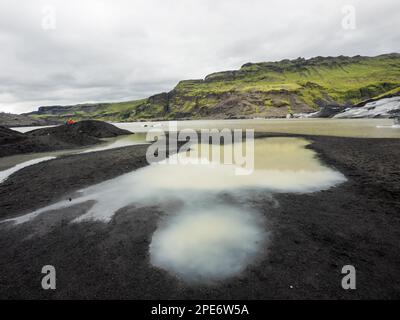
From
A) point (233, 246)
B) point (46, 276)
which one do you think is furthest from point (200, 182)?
point (46, 276)

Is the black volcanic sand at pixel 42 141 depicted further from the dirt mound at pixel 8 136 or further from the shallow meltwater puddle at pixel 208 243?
the shallow meltwater puddle at pixel 208 243

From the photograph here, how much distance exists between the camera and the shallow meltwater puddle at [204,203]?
5207 mm

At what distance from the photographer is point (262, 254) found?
17.1 ft

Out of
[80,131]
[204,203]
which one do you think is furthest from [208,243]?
[80,131]

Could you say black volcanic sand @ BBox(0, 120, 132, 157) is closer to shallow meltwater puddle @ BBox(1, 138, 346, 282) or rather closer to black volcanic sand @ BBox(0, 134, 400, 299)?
shallow meltwater puddle @ BBox(1, 138, 346, 282)

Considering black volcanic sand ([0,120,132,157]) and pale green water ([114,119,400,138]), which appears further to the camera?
pale green water ([114,119,400,138])

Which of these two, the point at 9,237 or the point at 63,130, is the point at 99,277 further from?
the point at 63,130

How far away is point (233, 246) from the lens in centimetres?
565

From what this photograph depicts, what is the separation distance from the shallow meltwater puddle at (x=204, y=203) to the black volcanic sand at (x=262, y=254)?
1.23ft

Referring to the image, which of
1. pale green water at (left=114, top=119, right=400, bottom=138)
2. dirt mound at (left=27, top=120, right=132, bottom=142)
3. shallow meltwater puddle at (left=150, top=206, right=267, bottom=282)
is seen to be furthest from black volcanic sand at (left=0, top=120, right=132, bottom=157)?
pale green water at (left=114, top=119, right=400, bottom=138)

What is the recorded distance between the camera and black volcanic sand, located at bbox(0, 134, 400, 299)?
4148 millimetres

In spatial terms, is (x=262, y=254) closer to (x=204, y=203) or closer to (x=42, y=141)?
(x=204, y=203)

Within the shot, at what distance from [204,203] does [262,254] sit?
3.60 metres

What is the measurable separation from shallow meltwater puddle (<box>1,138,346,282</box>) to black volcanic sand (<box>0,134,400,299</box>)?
1.23ft
